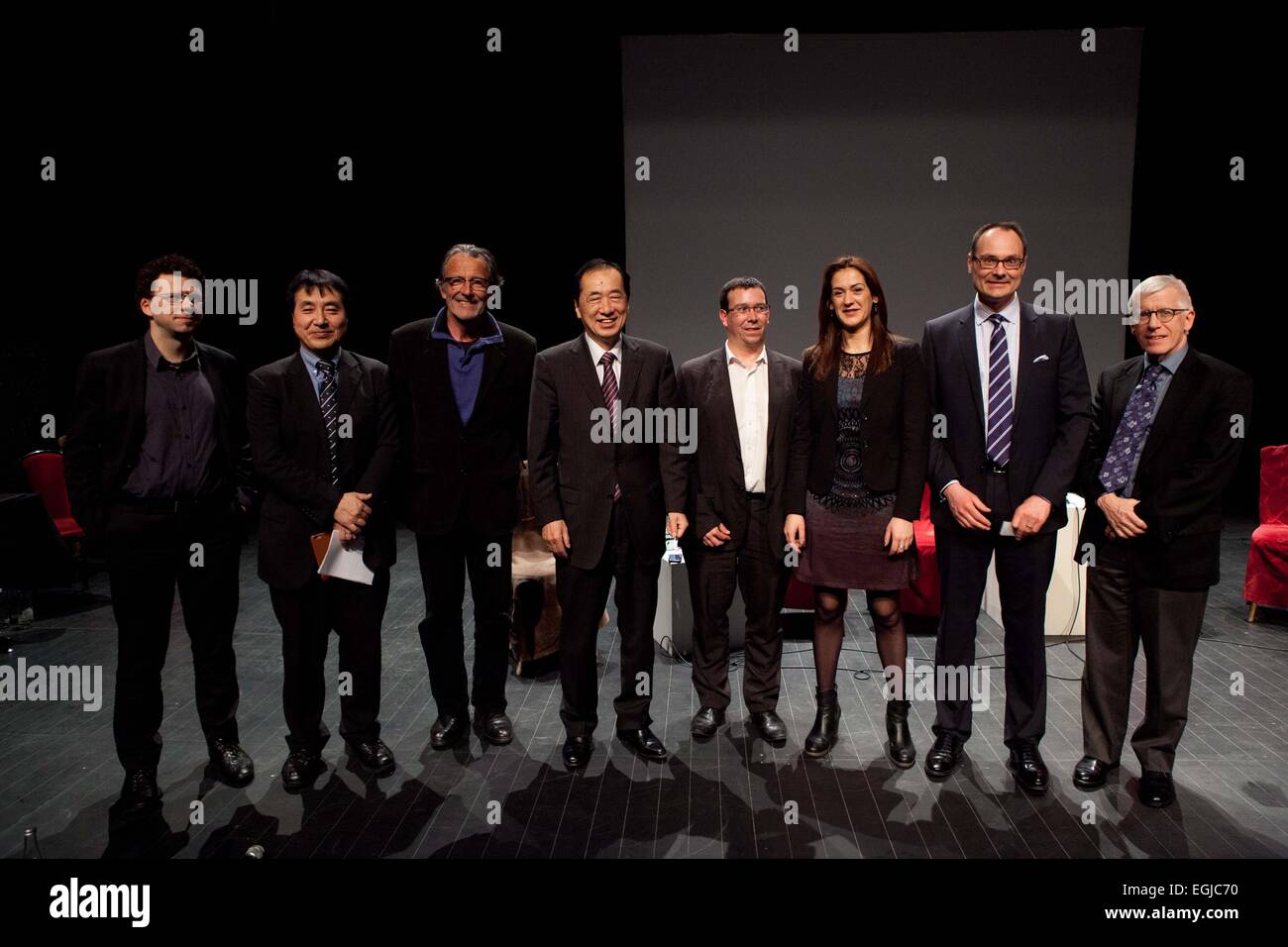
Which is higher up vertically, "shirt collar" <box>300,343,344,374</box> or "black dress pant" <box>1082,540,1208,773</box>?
"shirt collar" <box>300,343,344,374</box>

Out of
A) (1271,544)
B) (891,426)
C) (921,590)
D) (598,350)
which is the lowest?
(921,590)

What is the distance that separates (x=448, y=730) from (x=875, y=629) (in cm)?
159

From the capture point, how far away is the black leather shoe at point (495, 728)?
10.8ft

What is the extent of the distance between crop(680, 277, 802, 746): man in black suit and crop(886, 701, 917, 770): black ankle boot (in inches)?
14.8

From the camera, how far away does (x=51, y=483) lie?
5.35 meters

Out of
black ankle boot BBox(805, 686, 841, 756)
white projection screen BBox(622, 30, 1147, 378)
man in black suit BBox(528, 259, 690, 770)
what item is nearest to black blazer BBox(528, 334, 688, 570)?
man in black suit BBox(528, 259, 690, 770)

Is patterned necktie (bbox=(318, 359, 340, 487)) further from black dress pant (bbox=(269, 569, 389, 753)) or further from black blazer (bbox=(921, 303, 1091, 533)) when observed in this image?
black blazer (bbox=(921, 303, 1091, 533))

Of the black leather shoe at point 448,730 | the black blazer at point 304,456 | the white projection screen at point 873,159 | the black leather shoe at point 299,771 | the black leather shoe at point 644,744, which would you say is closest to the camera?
the black blazer at point 304,456

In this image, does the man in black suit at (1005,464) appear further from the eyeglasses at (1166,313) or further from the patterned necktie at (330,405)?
the patterned necktie at (330,405)

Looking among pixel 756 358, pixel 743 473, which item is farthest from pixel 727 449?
pixel 756 358

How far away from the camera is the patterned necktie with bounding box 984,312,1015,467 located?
284 cm

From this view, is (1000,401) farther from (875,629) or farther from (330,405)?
(330,405)

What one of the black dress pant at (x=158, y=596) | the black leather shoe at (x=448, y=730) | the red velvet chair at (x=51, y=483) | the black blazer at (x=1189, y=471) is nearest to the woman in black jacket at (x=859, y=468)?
the black blazer at (x=1189, y=471)

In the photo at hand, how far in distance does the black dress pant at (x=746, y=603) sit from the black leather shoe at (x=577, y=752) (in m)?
0.48
